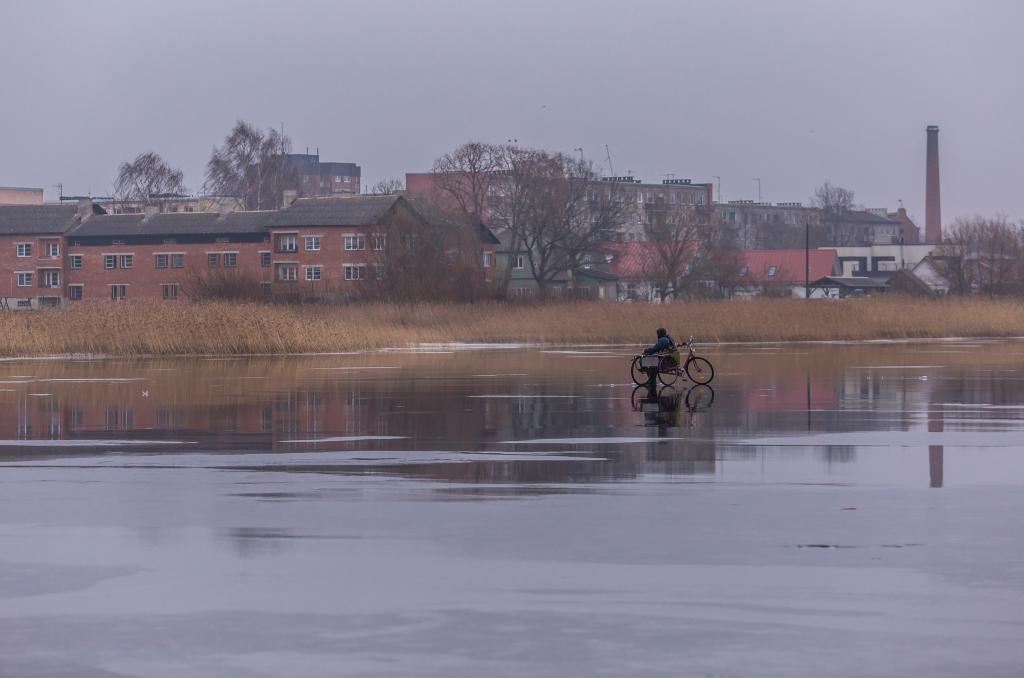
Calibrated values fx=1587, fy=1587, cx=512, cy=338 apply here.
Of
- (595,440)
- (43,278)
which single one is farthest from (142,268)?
(595,440)

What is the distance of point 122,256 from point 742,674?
4814 inches

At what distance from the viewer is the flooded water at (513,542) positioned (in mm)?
8148

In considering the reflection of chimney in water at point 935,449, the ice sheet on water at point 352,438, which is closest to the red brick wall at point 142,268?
the reflection of chimney in water at point 935,449

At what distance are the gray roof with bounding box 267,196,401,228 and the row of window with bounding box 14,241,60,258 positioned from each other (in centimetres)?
1888

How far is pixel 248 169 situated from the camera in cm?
14562

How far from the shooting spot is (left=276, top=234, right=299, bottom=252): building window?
120 metres

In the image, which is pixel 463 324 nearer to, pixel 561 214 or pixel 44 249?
pixel 561 214

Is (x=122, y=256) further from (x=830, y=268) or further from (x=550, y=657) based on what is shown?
(x=550, y=657)

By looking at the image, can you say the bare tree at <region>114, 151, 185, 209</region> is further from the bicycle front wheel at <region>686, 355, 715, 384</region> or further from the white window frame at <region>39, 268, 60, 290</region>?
the bicycle front wheel at <region>686, 355, 715, 384</region>

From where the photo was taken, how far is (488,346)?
58.4 metres

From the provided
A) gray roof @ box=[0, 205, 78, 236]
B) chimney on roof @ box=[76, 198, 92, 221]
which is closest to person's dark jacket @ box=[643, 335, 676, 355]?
gray roof @ box=[0, 205, 78, 236]

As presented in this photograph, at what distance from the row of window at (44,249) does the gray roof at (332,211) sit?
18.9 metres

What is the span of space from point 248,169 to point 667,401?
12256 cm

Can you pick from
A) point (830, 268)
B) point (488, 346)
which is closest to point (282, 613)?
point (488, 346)
